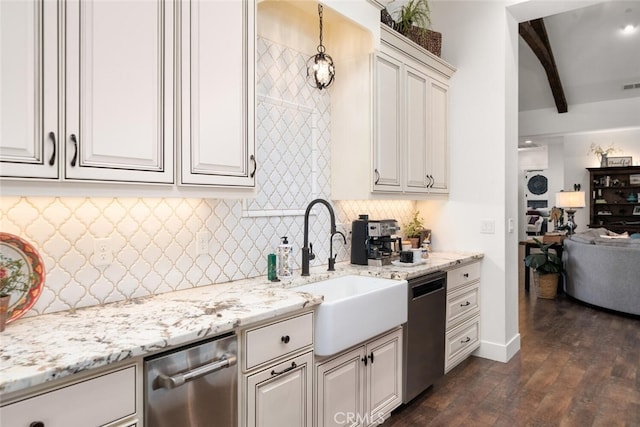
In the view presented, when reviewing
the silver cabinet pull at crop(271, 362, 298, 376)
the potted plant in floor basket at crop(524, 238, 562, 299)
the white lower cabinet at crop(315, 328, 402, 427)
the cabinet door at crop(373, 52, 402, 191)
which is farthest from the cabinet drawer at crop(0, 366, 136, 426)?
the potted plant in floor basket at crop(524, 238, 562, 299)

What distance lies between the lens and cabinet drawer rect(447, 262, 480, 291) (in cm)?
324

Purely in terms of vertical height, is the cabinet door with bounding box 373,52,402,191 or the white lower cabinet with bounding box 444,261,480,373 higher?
the cabinet door with bounding box 373,52,402,191

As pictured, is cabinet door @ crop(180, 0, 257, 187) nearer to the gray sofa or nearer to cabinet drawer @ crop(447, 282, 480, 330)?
cabinet drawer @ crop(447, 282, 480, 330)

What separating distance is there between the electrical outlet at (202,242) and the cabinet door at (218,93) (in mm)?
446

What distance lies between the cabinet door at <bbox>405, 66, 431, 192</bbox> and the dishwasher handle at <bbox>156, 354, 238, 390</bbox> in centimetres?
216

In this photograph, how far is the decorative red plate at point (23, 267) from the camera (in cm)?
148

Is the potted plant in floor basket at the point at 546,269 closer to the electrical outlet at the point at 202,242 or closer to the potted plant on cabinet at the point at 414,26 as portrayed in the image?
the potted plant on cabinet at the point at 414,26

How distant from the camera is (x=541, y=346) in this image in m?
4.07

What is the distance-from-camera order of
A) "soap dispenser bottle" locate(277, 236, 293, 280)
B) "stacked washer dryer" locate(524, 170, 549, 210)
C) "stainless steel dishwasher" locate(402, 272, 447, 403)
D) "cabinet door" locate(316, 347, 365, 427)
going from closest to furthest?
"cabinet door" locate(316, 347, 365, 427) → "soap dispenser bottle" locate(277, 236, 293, 280) → "stainless steel dishwasher" locate(402, 272, 447, 403) → "stacked washer dryer" locate(524, 170, 549, 210)

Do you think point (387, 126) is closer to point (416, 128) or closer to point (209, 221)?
point (416, 128)

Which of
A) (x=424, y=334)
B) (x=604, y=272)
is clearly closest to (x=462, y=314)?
(x=424, y=334)

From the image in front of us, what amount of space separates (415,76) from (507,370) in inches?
99.0

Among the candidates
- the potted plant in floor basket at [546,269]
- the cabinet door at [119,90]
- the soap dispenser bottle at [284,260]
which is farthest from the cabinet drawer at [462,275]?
the potted plant in floor basket at [546,269]

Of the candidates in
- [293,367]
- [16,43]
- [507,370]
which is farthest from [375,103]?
[507,370]
